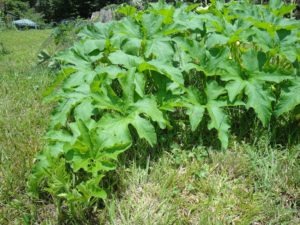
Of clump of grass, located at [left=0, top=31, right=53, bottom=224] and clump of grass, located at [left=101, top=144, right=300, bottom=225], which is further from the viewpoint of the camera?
clump of grass, located at [left=0, top=31, right=53, bottom=224]

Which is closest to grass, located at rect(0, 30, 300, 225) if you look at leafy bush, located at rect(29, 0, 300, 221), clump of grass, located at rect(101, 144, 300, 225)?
clump of grass, located at rect(101, 144, 300, 225)

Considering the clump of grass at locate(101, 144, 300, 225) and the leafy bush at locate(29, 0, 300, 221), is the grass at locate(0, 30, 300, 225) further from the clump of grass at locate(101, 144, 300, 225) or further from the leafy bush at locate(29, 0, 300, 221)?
the leafy bush at locate(29, 0, 300, 221)

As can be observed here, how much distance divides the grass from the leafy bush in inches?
4.6

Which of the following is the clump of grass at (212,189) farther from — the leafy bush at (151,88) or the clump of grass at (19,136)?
the clump of grass at (19,136)

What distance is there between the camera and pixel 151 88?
267 centimetres

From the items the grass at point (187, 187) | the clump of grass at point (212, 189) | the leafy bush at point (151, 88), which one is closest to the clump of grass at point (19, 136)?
the grass at point (187, 187)

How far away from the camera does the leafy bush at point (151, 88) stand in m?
1.96

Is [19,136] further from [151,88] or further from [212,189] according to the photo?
[212,189]

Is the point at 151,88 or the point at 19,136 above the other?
the point at 151,88

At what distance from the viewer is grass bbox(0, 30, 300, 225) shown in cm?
190

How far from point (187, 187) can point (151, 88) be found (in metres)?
0.87

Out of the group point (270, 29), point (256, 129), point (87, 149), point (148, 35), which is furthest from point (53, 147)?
point (270, 29)

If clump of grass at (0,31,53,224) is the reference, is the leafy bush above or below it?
above

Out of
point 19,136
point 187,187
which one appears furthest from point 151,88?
point 19,136
